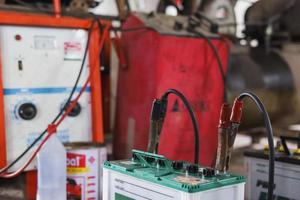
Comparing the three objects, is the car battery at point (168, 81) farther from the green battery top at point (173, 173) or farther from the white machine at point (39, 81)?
the green battery top at point (173, 173)

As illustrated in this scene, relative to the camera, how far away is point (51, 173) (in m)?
1.44

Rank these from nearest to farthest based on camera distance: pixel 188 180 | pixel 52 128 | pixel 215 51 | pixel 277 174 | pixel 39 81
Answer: pixel 188 180, pixel 277 174, pixel 52 128, pixel 39 81, pixel 215 51

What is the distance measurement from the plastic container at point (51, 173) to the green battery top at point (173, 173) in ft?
1.31

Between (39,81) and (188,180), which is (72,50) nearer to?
(39,81)

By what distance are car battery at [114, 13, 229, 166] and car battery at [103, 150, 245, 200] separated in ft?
2.48

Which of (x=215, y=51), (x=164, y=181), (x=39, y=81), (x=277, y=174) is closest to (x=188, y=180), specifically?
(x=164, y=181)

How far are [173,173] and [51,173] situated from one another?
0.59m

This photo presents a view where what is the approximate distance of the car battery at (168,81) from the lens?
1855 millimetres

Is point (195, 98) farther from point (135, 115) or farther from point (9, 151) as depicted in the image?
point (9, 151)

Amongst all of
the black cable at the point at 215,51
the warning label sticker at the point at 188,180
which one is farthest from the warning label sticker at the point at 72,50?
the warning label sticker at the point at 188,180

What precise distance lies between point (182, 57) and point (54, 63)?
59cm

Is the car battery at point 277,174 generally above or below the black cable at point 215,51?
A: below

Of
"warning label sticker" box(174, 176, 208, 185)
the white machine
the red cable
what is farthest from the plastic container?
"warning label sticker" box(174, 176, 208, 185)

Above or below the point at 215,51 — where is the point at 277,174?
below
